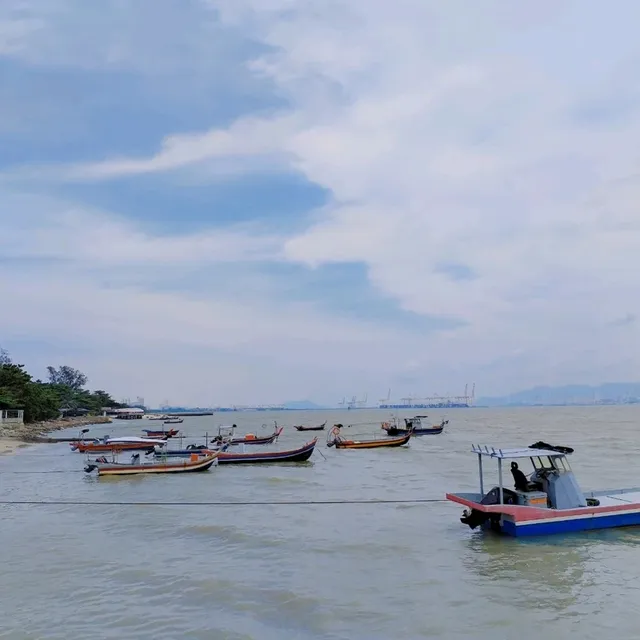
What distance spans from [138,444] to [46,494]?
Answer: 47.6ft

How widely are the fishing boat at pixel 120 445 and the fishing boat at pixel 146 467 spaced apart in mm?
5555

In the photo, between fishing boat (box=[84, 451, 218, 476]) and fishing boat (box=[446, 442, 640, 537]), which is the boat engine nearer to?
fishing boat (box=[446, 442, 640, 537])

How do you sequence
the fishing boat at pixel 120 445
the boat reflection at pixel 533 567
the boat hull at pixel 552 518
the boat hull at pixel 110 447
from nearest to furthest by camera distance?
1. the boat reflection at pixel 533 567
2. the boat hull at pixel 552 518
3. the fishing boat at pixel 120 445
4. the boat hull at pixel 110 447

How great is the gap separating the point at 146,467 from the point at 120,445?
1204cm

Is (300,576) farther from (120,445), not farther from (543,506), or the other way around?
(120,445)

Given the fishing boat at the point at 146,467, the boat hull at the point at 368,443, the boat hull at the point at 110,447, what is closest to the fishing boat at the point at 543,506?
the fishing boat at the point at 146,467

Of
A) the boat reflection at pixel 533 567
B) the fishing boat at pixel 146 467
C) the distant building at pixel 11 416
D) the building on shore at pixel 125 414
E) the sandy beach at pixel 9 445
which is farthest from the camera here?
the building on shore at pixel 125 414

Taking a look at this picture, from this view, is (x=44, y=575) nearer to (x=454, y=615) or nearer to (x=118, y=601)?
(x=118, y=601)

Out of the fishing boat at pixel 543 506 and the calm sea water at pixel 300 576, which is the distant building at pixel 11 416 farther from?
the fishing boat at pixel 543 506

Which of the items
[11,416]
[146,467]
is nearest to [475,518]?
[146,467]

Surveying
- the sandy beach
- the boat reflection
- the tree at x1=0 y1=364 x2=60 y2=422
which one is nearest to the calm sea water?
the boat reflection

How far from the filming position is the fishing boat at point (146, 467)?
2841cm

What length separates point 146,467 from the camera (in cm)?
2833

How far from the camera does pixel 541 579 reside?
11.7m
